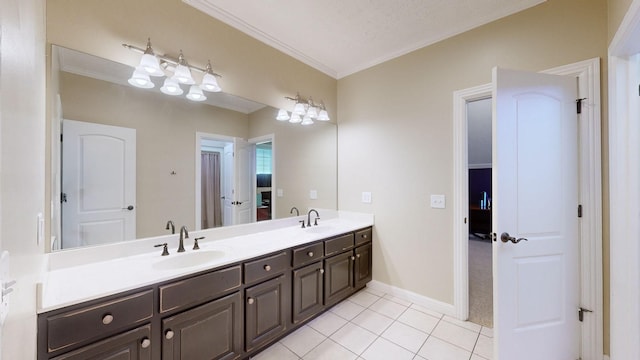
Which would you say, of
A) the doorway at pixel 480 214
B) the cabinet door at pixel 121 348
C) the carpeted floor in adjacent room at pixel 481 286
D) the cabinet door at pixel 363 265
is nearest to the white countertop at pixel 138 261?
the cabinet door at pixel 121 348

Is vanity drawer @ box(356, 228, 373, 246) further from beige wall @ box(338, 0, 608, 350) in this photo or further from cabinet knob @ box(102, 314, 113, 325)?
cabinet knob @ box(102, 314, 113, 325)

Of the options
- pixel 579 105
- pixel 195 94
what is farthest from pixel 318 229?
pixel 579 105

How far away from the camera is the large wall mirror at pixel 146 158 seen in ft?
4.75

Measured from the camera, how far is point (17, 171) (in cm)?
69

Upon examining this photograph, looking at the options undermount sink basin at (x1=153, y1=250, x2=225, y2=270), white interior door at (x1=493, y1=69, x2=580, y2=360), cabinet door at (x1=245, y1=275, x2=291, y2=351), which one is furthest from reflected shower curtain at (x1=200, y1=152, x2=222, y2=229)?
white interior door at (x1=493, y1=69, x2=580, y2=360)

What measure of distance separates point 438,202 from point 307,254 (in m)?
1.38

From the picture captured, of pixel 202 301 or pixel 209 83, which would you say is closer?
pixel 202 301

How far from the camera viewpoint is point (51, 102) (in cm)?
135

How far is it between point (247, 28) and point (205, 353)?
8.42ft

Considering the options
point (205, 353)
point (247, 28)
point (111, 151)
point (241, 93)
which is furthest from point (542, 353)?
point (247, 28)

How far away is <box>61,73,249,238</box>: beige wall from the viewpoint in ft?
4.98

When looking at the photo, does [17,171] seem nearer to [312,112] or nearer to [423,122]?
[312,112]

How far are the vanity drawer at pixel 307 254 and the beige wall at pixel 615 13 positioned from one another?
2446 mm

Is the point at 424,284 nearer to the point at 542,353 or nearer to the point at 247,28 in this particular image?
the point at 542,353
